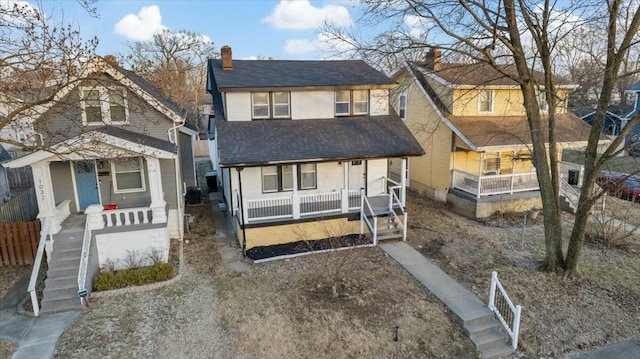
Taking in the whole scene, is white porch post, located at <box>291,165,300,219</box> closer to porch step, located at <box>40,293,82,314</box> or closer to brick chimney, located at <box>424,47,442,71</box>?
brick chimney, located at <box>424,47,442,71</box>

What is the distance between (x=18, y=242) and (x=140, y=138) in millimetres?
4969

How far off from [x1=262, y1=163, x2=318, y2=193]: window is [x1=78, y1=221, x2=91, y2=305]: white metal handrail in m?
6.08

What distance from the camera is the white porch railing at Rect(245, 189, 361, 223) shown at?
13555 millimetres

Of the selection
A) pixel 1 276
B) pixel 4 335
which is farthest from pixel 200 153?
pixel 4 335

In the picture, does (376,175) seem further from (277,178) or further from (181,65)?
(181,65)

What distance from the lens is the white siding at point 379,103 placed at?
16.6 meters

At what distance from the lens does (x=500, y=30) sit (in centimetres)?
1071

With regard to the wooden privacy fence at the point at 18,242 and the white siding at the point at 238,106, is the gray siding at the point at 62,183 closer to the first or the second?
the wooden privacy fence at the point at 18,242

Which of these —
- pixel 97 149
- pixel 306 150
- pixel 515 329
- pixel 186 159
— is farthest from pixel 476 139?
pixel 97 149

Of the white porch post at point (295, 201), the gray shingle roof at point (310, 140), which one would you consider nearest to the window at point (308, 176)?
the gray shingle roof at point (310, 140)

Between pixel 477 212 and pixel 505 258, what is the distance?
4.55m

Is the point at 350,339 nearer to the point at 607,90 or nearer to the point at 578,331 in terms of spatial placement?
the point at 578,331

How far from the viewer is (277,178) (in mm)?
14867

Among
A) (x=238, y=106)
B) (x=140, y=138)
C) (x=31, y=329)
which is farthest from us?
(x=238, y=106)
